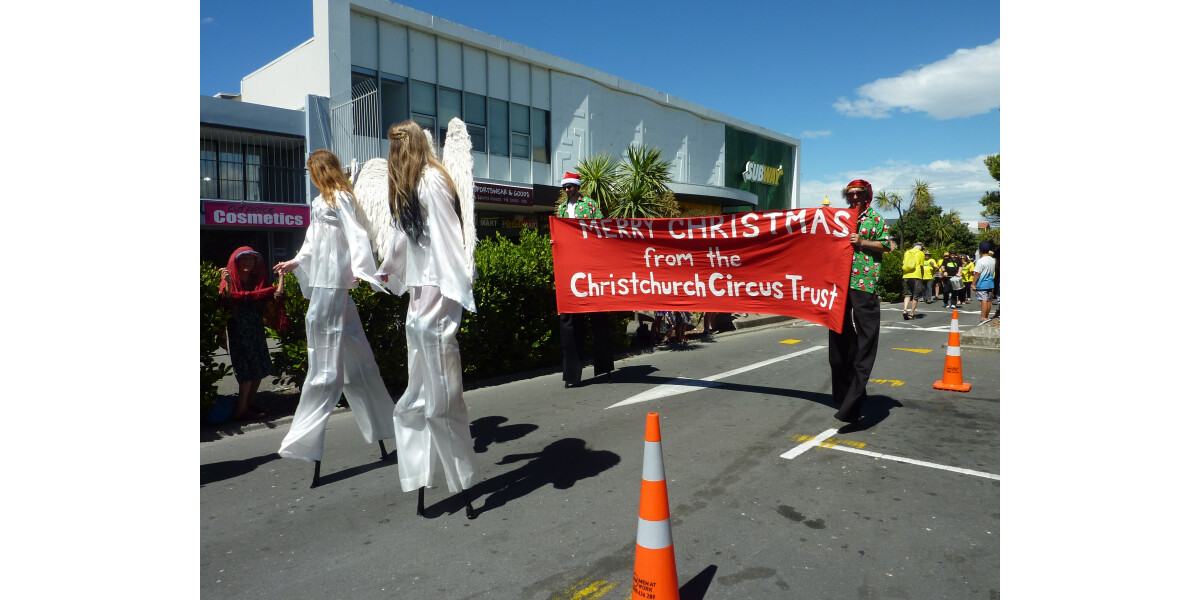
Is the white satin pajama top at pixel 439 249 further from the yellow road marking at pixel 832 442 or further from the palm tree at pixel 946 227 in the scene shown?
the palm tree at pixel 946 227

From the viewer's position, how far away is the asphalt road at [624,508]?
131 inches

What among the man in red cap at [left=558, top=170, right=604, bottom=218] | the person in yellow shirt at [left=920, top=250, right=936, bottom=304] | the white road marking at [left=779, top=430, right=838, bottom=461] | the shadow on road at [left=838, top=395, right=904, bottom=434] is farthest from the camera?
the person in yellow shirt at [left=920, top=250, right=936, bottom=304]

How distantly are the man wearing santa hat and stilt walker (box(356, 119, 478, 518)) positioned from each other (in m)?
3.86

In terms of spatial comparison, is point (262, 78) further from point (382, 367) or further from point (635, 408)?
point (635, 408)

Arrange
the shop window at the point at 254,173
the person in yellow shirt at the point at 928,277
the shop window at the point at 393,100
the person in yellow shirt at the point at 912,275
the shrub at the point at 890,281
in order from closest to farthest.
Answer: the person in yellow shirt at the point at 912,275, the shop window at the point at 254,173, the person in yellow shirt at the point at 928,277, the shop window at the point at 393,100, the shrub at the point at 890,281

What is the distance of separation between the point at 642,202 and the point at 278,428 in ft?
36.5

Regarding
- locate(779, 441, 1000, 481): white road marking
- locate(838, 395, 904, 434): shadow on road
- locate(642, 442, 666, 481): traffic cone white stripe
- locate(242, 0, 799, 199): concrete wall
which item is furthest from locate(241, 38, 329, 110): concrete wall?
locate(642, 442, 666, 481): traffic cone white stripe

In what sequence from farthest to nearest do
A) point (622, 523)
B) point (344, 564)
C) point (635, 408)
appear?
point (635, 408) → point (622, 523) → point (344, 564)

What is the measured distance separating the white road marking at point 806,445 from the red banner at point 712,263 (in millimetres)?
913

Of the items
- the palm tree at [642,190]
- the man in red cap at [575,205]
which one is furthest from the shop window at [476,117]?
the man in red cap at [575,205]

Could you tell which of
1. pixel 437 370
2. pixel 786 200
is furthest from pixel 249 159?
pixel 786 200

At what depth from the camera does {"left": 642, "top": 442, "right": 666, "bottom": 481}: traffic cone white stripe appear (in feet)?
9.55

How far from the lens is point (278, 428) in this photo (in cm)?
623

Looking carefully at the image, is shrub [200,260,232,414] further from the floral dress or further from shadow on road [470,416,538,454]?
shadow on road [470,416,538,454]
